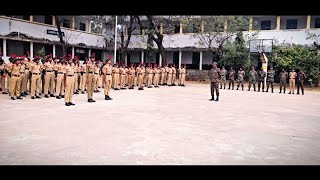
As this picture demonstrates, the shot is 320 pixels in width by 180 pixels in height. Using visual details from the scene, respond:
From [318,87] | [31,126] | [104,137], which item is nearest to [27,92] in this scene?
[31,126]

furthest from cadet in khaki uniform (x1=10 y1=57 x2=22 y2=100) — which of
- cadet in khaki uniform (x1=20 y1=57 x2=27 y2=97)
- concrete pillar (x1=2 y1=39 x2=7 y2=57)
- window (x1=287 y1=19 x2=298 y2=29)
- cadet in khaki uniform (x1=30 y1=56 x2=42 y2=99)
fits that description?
window (x1=287 y1=19 x2=298 y2=29)

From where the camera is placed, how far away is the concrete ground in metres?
4.87

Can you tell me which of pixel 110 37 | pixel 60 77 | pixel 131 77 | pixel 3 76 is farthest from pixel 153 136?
pixel 110 37

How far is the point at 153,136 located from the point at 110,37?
101 feet

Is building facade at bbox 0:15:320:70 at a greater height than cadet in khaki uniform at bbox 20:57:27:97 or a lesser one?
greater

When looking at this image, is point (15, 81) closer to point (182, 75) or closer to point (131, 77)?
point (131, 77)

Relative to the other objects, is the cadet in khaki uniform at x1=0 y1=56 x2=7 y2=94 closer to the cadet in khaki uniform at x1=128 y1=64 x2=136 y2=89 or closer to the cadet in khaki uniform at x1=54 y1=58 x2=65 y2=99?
the cadet in khaki uniform at x1=54 y1=58 x2=65 y2=99

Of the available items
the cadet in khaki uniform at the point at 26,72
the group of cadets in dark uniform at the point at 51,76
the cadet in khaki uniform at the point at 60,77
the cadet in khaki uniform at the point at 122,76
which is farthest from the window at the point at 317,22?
the cadet in khaki uniform at the point at 26,72

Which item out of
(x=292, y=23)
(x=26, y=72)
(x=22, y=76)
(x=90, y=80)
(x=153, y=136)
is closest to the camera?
(x=153, y=136)

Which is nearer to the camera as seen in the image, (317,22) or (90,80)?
(90,80)

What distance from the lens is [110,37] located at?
118 feet

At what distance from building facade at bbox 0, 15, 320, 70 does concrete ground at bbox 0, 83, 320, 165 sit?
17.8 metres

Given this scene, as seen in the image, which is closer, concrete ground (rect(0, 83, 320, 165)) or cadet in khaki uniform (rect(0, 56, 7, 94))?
concrete ground (rect(0, 83, 320, 165))
